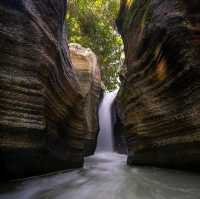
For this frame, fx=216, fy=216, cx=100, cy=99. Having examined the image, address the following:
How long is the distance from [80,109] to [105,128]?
27.9 feet

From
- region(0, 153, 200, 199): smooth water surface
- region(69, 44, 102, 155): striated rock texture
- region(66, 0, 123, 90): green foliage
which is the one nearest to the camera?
region(0, 153, 200, 199): smooth water surface

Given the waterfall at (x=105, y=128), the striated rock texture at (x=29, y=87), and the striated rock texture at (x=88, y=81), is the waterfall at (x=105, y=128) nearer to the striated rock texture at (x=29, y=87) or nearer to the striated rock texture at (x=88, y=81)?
the striated rock texture at (x=88, y=81)

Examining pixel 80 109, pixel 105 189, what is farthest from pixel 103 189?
pixel 80 109

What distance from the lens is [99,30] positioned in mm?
18734

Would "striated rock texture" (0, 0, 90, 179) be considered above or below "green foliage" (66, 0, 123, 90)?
below

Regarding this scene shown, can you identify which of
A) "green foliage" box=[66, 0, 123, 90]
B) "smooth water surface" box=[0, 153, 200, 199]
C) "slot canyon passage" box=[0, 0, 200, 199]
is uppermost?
"green foliage" box=[66, 0, 123, 90]

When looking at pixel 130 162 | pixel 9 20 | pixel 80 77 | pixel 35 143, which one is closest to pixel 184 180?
pixel 35 143

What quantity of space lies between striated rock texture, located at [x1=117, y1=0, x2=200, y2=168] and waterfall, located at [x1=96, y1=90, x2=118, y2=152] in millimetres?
7278

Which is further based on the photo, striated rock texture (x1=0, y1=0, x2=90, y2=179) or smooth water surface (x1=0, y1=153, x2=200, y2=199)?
striated rock texture (x1=0, y1=0, x2=90, y2=179)

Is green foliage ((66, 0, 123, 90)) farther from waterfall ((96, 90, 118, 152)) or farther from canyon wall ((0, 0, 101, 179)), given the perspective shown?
canyon wall ((0, 0, 101, 179))

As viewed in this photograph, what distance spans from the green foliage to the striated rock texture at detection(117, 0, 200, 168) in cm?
1204

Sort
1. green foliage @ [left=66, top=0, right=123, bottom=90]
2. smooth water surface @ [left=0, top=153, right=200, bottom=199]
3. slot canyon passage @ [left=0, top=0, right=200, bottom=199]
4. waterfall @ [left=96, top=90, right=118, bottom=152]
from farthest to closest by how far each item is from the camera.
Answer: green foliage @ [left=66, top=0, right=123, bottom=90]
waterfall @ [left=96, top=90, right=118, bottom=152]
slot canyon passage @ [left=0, top=0, right=200, bottom=199]
smooth water surface @ [left=0, top=153, right=200, bottom=199]

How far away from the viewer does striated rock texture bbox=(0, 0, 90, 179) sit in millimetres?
3635

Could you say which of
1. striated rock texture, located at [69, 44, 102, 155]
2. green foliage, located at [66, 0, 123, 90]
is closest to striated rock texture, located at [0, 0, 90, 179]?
striated rock texture, located at [69, 44, 102, 155]
